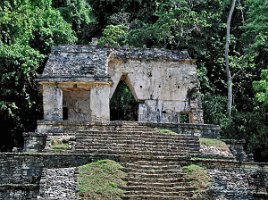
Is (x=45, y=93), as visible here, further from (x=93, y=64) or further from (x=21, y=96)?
(x=21, y=96)

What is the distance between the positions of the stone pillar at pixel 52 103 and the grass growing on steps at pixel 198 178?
6076mm

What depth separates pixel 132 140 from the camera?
18.3m

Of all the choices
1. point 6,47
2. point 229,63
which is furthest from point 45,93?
point 229,63

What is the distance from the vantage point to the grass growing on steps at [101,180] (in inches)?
567

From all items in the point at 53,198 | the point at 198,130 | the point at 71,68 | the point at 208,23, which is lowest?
the point at 53,198

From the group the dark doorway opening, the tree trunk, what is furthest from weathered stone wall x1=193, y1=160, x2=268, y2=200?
the dark doorway opening

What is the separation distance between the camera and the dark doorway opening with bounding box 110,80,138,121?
28.1 m

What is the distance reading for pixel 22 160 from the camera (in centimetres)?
1645

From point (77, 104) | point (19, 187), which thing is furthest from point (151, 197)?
point (77, 104)

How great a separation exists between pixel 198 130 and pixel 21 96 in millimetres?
8147

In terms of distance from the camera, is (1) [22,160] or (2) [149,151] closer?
(1) [22,160]

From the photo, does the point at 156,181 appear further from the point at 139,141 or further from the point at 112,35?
the point at 112,35

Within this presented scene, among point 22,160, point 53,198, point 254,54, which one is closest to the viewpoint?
point 53,198

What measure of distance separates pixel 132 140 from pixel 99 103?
301 cm
